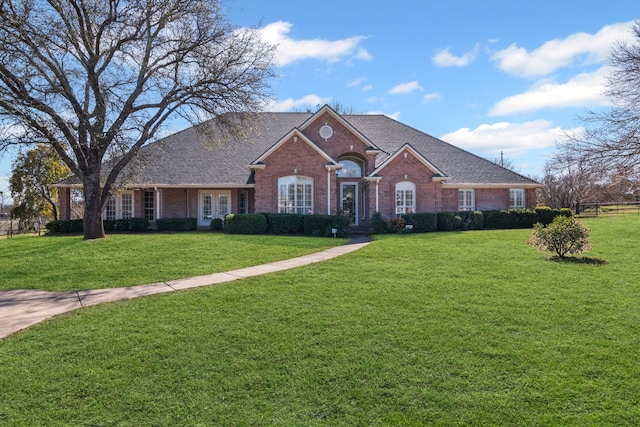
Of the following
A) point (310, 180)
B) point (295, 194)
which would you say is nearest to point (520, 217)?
point (310, 180)

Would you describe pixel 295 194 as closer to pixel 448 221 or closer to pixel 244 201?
pixel 244 201

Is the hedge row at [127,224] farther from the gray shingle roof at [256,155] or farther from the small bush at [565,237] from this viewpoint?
the small bush at [565,237]

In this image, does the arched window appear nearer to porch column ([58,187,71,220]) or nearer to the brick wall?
the brick wall

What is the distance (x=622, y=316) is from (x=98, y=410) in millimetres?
7376

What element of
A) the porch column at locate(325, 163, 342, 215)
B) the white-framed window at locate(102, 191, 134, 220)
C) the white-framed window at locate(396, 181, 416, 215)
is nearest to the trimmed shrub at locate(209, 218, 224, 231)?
the white-framed window at locate(102, 191, 134, 220)

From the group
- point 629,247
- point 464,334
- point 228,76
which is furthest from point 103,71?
point 629,247

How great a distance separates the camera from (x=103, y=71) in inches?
658

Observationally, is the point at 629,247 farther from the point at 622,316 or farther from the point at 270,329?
the point at 270,329

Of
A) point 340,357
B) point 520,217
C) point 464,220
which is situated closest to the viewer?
point 340,357

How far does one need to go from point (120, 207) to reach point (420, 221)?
55.6ft

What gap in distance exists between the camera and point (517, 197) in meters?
26.0

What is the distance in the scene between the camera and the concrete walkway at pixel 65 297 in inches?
272

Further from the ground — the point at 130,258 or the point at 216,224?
the point at 216,224

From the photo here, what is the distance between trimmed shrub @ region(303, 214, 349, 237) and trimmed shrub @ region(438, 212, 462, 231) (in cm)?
548
